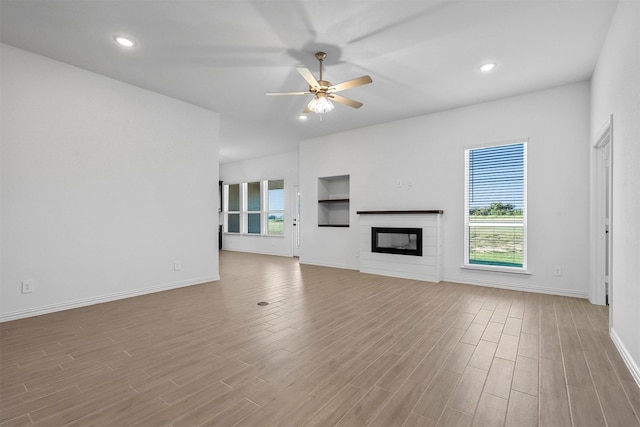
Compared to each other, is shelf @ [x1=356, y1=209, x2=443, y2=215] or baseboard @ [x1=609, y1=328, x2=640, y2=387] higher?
shelf @ [x1=356, y1=209, x2=443, y2=215]

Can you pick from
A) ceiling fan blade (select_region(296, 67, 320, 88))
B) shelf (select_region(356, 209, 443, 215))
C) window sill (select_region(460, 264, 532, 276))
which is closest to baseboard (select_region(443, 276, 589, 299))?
window sill (select_region(460, 264, 532, 276))

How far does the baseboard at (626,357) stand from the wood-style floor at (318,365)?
49 millimetres

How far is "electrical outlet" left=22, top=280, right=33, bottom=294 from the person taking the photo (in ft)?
10.5

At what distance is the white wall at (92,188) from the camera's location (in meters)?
3.17

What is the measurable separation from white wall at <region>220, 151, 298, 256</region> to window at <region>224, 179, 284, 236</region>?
0.57 ft

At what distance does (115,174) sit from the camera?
3908mm

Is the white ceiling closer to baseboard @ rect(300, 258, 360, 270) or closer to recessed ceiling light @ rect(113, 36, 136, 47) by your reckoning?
recessed ceiling light @ rect(113, 36, 136, 47)

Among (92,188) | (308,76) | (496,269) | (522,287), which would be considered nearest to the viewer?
(308,76)

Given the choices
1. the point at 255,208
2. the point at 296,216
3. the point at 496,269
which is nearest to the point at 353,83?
the point at 496,269

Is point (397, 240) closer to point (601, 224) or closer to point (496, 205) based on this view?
point (496, 205)

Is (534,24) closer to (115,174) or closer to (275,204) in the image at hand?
(115,174)

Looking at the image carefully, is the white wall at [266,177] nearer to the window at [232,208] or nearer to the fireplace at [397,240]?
the window at [232,208]

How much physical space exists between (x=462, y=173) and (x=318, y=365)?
13.2ft

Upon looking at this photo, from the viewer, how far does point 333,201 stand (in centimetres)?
678
